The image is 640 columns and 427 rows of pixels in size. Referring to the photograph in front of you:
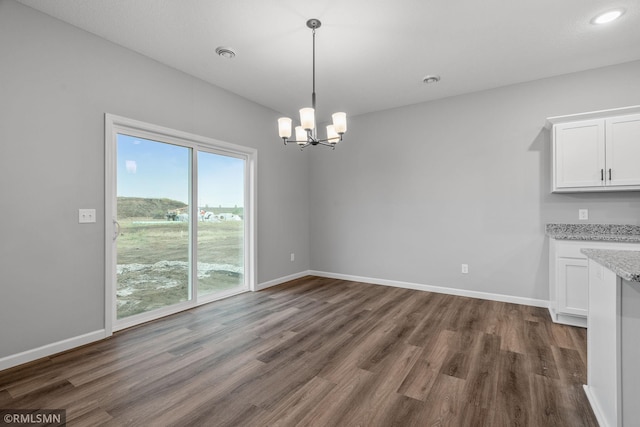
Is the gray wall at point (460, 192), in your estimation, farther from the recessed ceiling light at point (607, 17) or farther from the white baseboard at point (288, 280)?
the recessed ceiling light at point (607, 17)

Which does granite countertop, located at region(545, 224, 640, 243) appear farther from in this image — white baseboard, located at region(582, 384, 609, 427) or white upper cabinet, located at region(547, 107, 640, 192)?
white baseboard, located at region(582, 384, 609, 427)

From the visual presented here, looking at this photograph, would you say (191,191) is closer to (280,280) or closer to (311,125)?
(311,125)

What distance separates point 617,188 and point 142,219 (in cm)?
506

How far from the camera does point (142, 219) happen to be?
3189 millimetres

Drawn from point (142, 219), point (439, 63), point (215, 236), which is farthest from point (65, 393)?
point (439, 63)

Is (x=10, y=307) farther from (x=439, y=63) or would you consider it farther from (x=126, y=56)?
(x=439, y=63)

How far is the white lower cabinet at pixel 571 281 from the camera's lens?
298cm

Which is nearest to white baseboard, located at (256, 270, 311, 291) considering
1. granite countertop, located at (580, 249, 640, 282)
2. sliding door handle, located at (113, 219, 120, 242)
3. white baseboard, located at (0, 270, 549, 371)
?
white baseboard, located at (0, 270, 549, 371)

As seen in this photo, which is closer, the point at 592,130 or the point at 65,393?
the point at 65,393

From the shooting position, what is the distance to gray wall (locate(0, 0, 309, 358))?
226 cm

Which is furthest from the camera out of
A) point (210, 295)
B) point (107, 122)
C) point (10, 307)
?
point (210, 295)

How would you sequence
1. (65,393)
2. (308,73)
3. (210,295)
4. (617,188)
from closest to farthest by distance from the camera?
(65,393), (617,188), (308,73), (210,295)

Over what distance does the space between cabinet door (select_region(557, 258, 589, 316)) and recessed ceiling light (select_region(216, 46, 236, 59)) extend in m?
4.13

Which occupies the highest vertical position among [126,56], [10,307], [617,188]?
[126,56]
